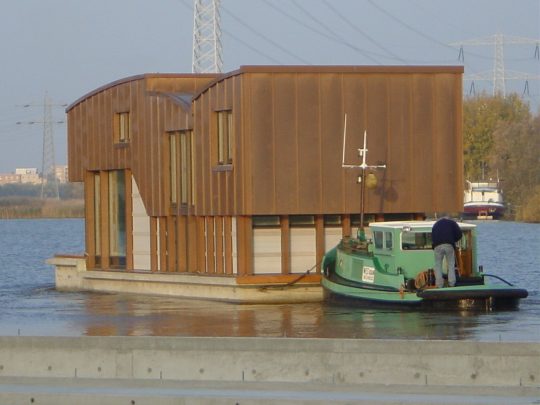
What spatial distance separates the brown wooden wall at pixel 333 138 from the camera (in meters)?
28.9

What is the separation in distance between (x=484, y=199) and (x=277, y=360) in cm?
9249

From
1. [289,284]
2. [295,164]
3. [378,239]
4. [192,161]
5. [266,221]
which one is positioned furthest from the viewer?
[192,161]

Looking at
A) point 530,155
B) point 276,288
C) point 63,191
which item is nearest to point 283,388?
point 276,288

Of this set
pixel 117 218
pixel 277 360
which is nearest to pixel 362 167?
pixel 117 218

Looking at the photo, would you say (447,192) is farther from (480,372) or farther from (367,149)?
(480,372)

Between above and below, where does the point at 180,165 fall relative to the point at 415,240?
above

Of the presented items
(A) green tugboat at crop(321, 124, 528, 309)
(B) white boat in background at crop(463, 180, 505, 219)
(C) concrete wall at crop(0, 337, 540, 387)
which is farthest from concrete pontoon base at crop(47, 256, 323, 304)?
(B) white boat in background at crop(463, 180, 505, 219)

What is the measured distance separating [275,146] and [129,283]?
23.6 ft

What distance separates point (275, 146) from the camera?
28984mm

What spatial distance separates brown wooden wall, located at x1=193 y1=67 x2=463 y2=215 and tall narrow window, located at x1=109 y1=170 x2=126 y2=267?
547cm

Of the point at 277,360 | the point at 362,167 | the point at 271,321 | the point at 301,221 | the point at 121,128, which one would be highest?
the point at 121,128

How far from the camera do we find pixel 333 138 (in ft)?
96.0

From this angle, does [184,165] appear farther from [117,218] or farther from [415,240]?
[415,240]

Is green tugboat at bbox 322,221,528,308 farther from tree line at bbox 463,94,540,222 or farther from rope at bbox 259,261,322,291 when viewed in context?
tree line at bbox 463,94,540,222
